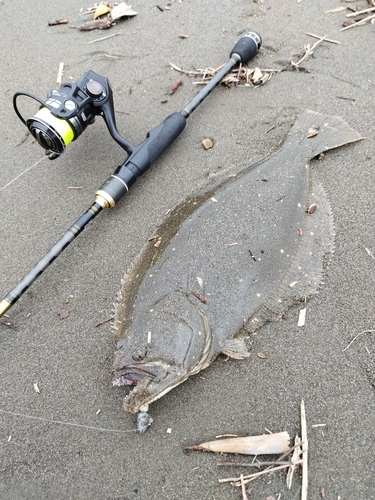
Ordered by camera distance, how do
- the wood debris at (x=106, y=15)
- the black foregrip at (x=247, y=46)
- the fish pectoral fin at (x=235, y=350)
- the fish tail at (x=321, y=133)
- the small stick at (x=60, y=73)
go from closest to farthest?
the fish pectoral fin at (x=235, y=350) < the fish tail at (x=321, y=133) < the black foregrip at (x=247, y=46) < the small stick at (x=60, y=73) < the wood debris at (x=106, y=15)

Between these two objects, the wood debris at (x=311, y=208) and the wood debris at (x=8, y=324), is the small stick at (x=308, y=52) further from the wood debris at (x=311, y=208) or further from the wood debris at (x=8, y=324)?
the wood debris at (x=8, y=324)

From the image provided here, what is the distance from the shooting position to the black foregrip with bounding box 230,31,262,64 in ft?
12.4

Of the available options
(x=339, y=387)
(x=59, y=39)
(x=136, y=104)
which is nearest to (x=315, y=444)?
(x=339, y=387)

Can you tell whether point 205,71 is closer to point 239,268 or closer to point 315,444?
point 239,268

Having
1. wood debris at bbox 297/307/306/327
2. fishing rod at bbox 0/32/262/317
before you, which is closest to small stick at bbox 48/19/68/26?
fishing rod at bbox 0/32/262/317

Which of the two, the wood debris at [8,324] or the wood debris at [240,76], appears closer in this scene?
the wood debris at [8,324]

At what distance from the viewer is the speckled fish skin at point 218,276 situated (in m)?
2.53

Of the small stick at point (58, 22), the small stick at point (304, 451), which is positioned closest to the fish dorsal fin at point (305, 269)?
the small stick at point (304, 451)

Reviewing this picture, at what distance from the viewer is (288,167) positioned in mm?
3113

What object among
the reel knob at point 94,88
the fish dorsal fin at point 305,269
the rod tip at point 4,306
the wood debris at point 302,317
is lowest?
the wood debris at point 302,317

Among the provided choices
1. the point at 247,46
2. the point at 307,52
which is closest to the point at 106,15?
the point at 247,46

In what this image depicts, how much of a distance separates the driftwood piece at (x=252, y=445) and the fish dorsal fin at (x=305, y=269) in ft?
2.14

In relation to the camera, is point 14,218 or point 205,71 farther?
point 205,71

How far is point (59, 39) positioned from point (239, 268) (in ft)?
10.8
